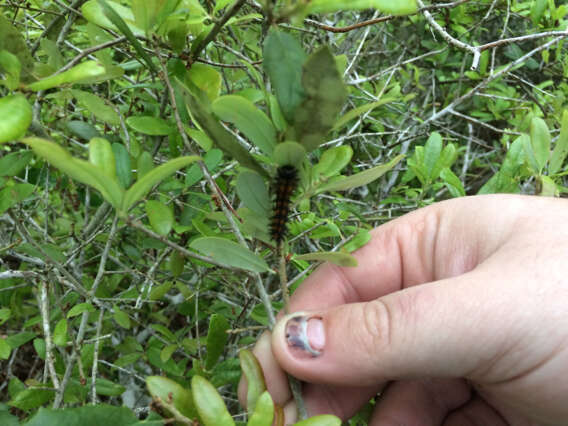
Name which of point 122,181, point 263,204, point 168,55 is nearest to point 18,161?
point 122,181

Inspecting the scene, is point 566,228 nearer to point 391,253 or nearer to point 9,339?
point 391,253

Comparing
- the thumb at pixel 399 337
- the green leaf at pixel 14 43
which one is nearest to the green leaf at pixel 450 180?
the thumb at pixel 399 337

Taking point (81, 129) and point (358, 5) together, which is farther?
point (81, 129)

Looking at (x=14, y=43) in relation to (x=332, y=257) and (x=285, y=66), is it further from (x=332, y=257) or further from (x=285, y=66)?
(x=332, y=257)

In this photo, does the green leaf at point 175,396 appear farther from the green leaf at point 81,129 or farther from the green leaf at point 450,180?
the green leaf at point 450,180

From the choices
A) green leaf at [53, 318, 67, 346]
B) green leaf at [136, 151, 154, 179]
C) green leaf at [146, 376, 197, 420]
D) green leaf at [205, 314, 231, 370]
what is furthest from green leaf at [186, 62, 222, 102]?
green leaf at [53, 318, 67, 346]

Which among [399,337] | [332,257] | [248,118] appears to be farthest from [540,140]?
[248,118]
